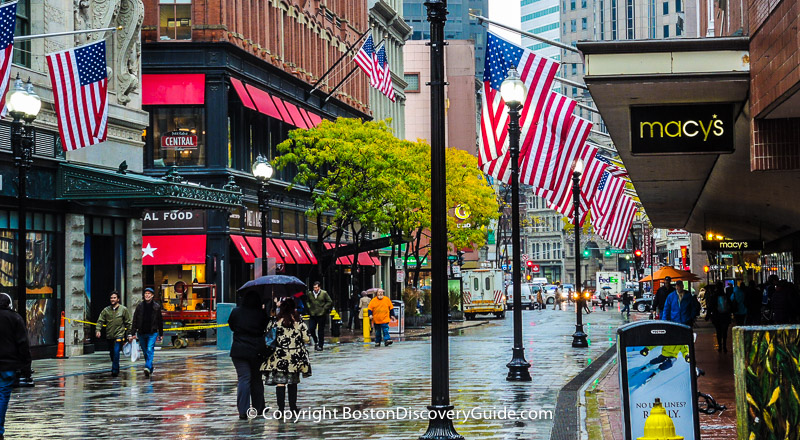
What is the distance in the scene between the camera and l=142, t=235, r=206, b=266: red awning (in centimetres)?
4541

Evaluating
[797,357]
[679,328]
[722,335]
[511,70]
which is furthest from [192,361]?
[797,357]

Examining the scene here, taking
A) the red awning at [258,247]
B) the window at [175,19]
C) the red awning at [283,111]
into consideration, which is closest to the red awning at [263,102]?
the red awning at [283,111]

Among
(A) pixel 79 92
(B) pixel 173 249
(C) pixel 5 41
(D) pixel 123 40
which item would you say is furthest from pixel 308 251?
(C) pixel 5 41

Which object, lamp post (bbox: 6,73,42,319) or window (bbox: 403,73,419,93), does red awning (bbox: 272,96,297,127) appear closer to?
lamp post (bbox: 6,73,42,319)

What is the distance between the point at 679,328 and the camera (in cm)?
1075

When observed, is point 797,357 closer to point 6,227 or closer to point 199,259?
point 6,227

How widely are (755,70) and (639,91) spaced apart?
59.4 inches

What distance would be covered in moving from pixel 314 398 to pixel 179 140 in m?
28.6

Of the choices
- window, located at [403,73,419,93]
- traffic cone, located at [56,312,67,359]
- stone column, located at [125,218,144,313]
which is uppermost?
window, located at [403,73,419,93]

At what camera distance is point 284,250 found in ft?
171

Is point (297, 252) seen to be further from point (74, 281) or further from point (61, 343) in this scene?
point (61, 343)

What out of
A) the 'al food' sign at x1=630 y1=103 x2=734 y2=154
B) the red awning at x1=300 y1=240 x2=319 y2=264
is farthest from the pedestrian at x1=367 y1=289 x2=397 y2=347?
the 'al food' sign at x1=630 y1=103 x2=734 y2=154

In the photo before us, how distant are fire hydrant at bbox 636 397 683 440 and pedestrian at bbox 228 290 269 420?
780cm

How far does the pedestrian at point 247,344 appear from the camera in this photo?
16.5m
